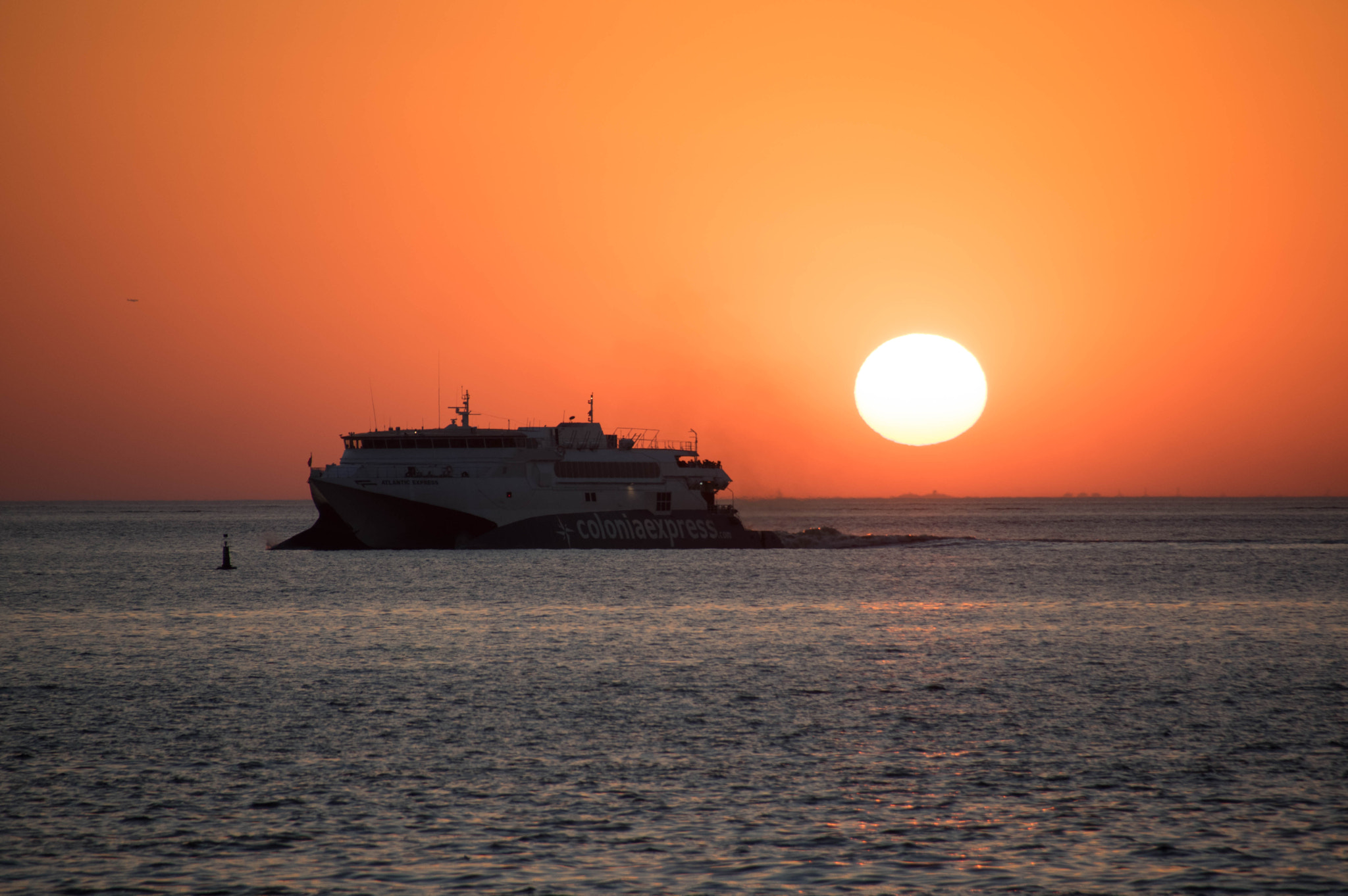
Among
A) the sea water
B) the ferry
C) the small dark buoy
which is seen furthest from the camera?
the ferry

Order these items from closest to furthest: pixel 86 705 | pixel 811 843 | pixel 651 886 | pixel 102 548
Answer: pixel 651 886 → pixel 811 843 → pixel 86 705 → pixel 102 548

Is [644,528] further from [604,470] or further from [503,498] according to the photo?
[503,498]

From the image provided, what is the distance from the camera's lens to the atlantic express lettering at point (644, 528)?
83500mm

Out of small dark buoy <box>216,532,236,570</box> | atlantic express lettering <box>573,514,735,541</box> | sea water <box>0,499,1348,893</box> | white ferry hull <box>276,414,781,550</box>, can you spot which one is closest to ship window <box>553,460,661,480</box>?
white ferry hull <box>276,414,781,550</box>

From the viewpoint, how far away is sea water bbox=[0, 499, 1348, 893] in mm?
12180

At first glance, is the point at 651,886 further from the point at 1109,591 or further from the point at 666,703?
the point at 1109,591

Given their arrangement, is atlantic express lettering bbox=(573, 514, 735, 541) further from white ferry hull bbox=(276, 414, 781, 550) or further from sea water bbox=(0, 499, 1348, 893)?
sea water bbox=(0, 499, 1348, 893)

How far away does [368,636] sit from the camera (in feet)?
114

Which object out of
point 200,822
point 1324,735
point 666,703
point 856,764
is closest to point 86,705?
point 200,822

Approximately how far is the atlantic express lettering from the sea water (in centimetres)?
3708

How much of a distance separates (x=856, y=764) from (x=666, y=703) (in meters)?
6.34

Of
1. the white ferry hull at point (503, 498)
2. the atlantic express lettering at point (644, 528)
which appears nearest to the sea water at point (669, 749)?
the white ferry hull at point (503, 498)

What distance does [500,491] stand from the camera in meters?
79.8

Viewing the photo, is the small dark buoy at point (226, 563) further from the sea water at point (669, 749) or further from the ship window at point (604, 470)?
the ship window at point (604, 470)
